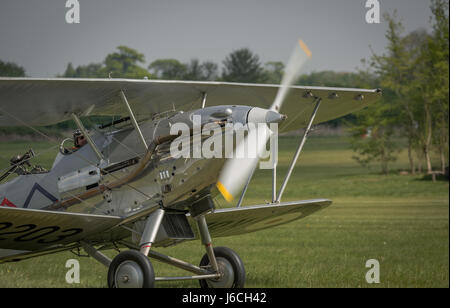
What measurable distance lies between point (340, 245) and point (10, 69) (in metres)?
10.6

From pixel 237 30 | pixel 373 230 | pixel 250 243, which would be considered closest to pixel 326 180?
pixel 373 230

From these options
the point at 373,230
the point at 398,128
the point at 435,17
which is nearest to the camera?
the point at 373,230

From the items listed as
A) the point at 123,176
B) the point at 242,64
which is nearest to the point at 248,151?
the point at 123,176

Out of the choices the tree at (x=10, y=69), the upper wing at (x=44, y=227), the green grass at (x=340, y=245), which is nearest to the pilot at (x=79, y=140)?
the green grass at (x=340, y=245)

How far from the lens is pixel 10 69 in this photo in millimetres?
14172

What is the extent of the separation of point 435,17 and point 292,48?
42.9 m

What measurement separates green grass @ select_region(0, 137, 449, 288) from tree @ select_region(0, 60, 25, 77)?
10.7ft

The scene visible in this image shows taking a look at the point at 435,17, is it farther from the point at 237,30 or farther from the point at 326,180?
the point at 237,30

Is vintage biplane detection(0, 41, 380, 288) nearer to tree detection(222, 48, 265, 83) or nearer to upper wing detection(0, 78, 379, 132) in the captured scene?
upper wing detection(0, 78, 379, 132)

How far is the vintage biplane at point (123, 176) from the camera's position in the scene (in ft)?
23.8

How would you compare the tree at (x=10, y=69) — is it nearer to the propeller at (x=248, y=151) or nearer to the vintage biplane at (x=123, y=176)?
the vintage biplane at (x=123, y=176)

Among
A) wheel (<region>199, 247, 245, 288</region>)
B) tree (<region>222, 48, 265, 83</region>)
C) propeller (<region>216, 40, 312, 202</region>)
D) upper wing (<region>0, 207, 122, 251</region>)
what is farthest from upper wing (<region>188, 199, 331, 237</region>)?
tree (<region>222, 48, 265, 83</region>)

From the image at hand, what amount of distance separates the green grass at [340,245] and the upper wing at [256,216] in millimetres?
1006
